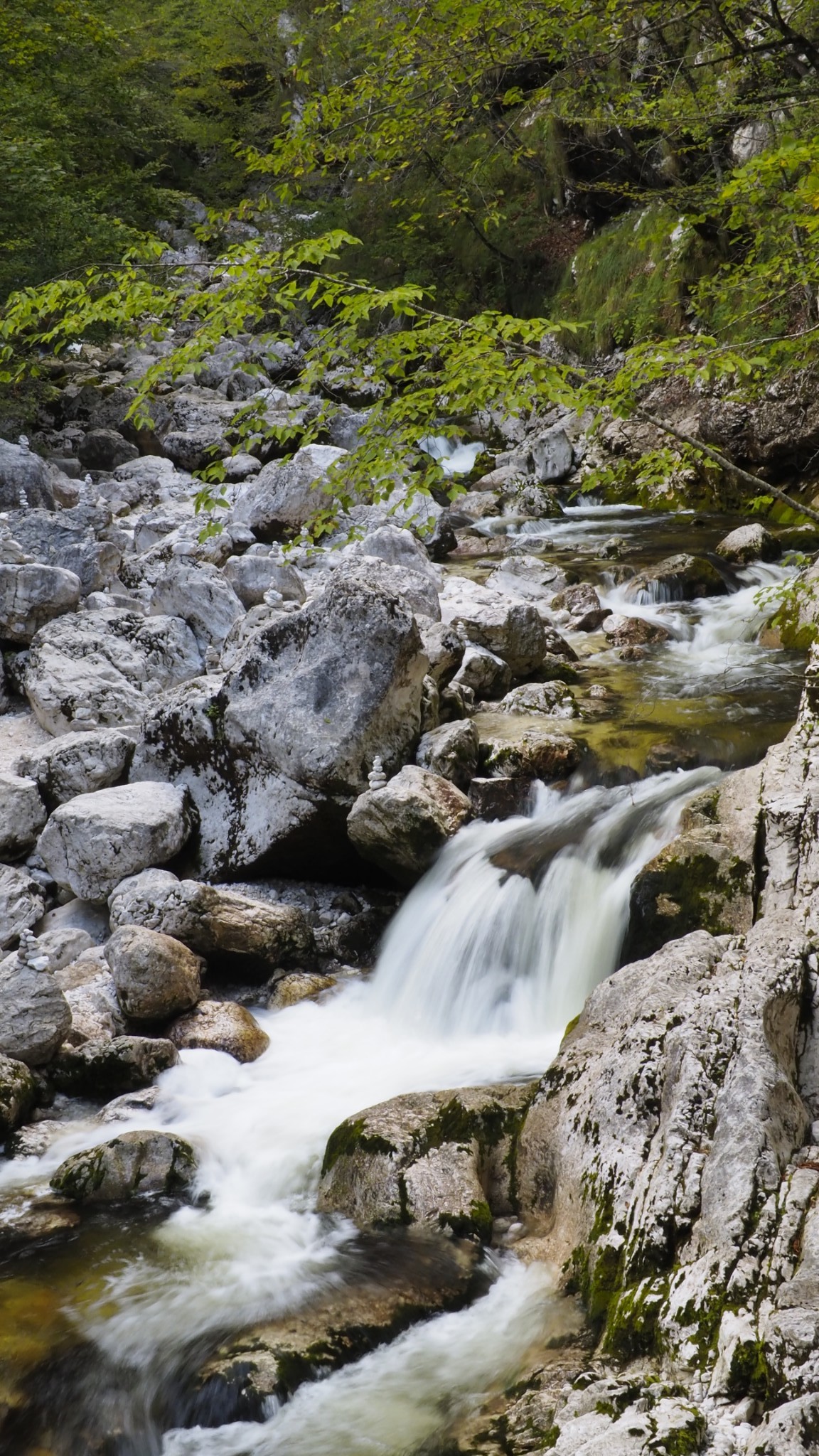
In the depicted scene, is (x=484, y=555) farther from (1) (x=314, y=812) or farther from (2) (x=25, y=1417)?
(2) (x=25, y=1417)

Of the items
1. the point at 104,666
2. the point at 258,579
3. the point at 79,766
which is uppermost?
the point at 258,579

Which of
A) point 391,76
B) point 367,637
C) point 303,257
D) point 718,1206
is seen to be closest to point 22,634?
point 367,637

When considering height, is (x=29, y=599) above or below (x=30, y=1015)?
above

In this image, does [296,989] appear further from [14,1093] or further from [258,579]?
[258,579]

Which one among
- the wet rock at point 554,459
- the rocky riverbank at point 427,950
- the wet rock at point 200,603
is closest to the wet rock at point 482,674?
the rocky riverbank at point 427,950

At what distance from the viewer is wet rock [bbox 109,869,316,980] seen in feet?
21.9

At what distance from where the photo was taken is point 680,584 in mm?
12047

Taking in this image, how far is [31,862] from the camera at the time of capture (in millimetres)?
→ 7812

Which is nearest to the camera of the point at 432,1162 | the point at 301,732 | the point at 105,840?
the point at 432,1162

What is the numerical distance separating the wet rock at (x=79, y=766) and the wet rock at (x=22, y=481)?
6740mm

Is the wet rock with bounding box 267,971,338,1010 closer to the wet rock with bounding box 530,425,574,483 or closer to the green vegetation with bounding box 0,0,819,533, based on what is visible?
the green vegetation with bounding box 0,0,819,533

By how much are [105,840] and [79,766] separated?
1.07 metres

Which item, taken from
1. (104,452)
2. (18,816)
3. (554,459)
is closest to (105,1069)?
(18,816)

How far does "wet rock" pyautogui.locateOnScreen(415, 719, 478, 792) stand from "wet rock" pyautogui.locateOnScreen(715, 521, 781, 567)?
6181 millimetres
